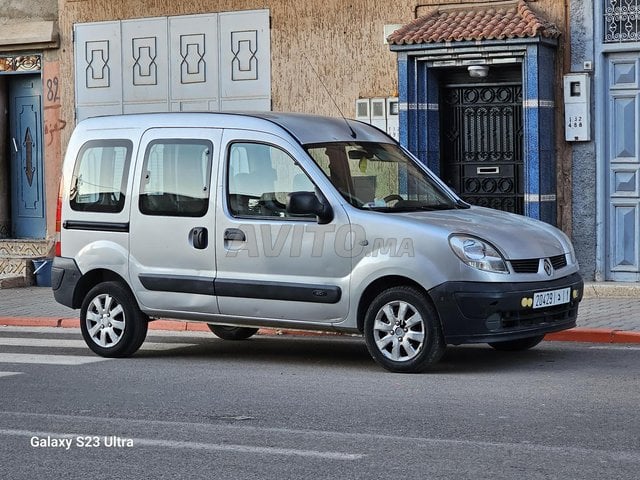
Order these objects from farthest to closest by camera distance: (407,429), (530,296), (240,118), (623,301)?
(623,301) → (240,118) → (530,296) → (407,429)

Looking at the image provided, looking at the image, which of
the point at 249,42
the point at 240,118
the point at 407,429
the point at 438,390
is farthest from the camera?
the point at 249,42

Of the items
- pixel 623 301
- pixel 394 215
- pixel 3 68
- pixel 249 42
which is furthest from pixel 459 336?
pixel 3 68

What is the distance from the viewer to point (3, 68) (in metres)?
20.3

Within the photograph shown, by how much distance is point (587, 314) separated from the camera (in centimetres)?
1341

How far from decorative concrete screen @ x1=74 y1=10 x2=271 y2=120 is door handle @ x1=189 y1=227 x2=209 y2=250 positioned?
746cm

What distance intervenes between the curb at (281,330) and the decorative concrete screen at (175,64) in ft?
16.0

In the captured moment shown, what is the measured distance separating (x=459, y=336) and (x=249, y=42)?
30.7 feet

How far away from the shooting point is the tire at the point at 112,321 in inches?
445

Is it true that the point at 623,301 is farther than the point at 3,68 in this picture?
No

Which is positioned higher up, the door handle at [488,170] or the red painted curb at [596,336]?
the door handle at [488,170]

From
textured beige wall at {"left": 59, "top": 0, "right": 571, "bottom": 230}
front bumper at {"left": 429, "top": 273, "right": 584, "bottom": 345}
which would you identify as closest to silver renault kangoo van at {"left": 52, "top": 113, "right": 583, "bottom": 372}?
front bumper at {"left": 429, "top": 273, "right": 584, "bottom": 345}

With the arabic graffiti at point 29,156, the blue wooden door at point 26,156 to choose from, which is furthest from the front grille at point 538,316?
the arabic graffiti at point 29,156

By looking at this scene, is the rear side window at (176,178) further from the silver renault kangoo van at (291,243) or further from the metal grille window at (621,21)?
the metal grille window at (621,21)

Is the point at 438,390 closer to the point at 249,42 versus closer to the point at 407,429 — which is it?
the point at 407,429
